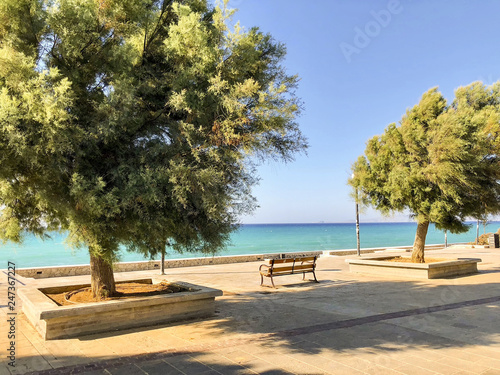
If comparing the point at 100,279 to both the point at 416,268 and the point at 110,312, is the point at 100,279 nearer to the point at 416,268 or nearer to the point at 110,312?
the point at 110,312

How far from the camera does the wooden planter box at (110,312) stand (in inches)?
245

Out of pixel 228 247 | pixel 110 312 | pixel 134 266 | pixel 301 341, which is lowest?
pixel 228 247

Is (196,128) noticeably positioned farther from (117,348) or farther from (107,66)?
(117,348)

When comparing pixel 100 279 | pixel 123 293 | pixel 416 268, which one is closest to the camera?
→ pixel 100 279

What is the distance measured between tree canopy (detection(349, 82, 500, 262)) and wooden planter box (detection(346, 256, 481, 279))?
878mm

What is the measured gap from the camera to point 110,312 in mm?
6727

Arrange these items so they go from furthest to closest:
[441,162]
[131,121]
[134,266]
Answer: [134,266] < [441,162] < [131,121]

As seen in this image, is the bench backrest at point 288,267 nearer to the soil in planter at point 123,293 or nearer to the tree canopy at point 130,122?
the soil in planter at point 123,293

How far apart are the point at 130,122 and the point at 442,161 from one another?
982 cm

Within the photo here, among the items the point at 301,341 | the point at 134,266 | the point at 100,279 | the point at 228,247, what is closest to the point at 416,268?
the point at 301,341

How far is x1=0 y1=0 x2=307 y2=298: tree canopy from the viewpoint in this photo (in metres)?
5.69

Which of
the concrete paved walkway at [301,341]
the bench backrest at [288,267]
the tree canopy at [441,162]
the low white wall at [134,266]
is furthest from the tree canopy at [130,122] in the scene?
the tree canopy at [441,162]

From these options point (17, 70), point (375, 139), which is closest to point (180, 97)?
point (17, 70)

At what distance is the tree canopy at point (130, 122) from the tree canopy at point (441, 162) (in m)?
7.02
